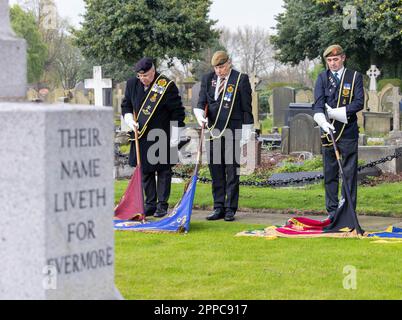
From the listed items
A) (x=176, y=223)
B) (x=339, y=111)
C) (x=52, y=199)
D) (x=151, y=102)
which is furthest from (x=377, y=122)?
(x=52, y=199)

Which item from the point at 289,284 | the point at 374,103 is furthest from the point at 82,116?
the point at 374,103

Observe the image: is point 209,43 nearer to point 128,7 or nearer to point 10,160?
point 128,7

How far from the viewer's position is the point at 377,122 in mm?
27203

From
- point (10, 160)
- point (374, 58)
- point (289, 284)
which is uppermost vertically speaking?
point (374, 58)

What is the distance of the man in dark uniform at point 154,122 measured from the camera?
11.5m

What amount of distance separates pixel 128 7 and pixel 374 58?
1371 centimetres

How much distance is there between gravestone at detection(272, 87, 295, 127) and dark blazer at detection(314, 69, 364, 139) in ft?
72.6

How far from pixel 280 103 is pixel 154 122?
22.5 meters

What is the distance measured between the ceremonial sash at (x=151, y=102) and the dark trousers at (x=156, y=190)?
0.54 metres

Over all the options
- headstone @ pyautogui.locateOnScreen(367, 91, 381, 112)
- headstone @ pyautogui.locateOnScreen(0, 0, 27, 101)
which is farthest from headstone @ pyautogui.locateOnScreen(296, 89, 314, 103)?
headstone @ pyautogui.locateOnScreen(0, 0, 27, 101)

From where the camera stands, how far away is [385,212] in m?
11.6

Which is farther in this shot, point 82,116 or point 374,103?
point 374,103

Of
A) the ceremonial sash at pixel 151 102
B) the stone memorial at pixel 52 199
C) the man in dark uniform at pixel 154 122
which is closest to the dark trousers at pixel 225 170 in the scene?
the man in dark uniform at pixel 154 122

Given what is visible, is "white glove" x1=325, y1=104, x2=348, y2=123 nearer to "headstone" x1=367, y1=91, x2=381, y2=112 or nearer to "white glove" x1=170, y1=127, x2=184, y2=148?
"white glove" x1=170, y1=127, x2=184, y2=148
